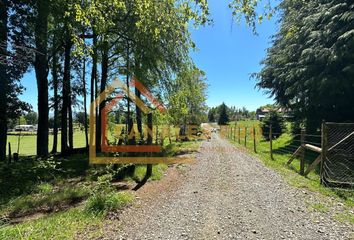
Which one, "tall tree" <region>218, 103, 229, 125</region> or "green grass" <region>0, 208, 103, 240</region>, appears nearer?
"green grass" <region>0, 208, 103, 240</region>

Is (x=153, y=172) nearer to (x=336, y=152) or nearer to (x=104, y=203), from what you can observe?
(x=104, y=203)

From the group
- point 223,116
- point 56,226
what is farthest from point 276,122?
point 223,116

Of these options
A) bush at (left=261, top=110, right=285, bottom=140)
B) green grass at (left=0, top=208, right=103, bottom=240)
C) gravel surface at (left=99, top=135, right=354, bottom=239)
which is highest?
bush at (left=261, top=110, right=285, bottom=140)

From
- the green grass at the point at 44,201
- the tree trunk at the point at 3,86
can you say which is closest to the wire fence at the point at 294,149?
the green grass at the point at 44,201

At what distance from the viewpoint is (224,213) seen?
4805 mm

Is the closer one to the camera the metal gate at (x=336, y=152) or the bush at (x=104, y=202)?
the bush at (x=104, y=202)

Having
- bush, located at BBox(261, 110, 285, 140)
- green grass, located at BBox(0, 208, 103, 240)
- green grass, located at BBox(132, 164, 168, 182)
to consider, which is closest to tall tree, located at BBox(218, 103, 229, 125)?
bush, located at BBox(261, 110, 285, 140)

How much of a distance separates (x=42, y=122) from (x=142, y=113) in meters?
5.83

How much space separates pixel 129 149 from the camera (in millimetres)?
10992

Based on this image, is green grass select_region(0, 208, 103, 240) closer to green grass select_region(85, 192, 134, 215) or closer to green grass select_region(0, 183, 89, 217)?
green grass select_region(85, 192, 134, 215)

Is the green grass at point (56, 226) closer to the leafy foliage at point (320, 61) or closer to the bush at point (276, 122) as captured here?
the leafy foliage at point (320, 61)

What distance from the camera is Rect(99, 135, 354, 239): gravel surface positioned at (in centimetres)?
399

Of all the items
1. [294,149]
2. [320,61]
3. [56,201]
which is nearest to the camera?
[56,201]

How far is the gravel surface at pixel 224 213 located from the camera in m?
3.99
